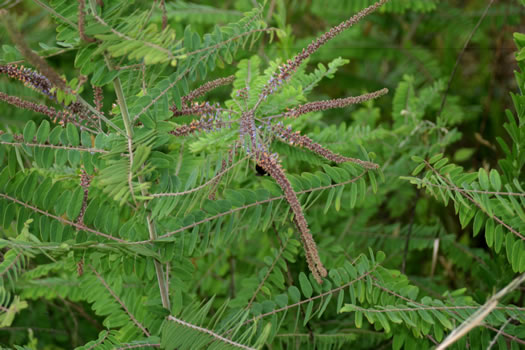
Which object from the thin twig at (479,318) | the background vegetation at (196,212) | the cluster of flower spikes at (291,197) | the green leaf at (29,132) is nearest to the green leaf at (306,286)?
the background vegetation at (196,212)

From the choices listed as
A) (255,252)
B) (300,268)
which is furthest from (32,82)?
(255,252)

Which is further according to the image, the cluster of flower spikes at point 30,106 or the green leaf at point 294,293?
the green leaf at point 294,293

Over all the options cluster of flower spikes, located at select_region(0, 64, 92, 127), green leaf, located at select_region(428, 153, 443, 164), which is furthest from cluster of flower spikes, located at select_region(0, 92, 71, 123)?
green leaf, located at select_region(428, 153, 443, 164)

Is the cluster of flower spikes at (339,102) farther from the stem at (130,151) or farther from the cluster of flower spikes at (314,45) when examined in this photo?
the stem at (130,151)

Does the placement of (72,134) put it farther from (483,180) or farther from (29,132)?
(483,180)

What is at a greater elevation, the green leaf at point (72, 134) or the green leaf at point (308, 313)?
the green leaf at point (72, 134)


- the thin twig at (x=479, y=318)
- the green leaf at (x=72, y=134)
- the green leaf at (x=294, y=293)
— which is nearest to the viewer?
the thin twig at (x=479, y=318)

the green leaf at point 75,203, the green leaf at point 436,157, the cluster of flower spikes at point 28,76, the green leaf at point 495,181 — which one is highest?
the cluster of flower spikes at point 28,76

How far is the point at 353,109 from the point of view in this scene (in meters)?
1.98

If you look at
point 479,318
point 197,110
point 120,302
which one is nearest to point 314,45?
point 197,110

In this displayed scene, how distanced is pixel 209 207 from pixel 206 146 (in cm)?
22

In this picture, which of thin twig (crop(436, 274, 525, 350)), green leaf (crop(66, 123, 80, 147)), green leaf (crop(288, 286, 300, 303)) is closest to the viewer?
thin twig (crop(436, 274, 525, 350))

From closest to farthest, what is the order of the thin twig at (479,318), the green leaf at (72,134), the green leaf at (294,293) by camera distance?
the thin twig at (479,318)
the green leaf at (72,134)
the green leaf at (294,293)

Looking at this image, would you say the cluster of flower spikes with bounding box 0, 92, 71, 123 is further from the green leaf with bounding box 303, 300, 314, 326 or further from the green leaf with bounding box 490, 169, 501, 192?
the green leaf with bounding box 490, 169, 501, 192
